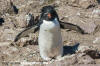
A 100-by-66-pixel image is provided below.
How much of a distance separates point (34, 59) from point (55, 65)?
0.49 meters

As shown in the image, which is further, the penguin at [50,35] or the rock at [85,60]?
the rock at [85,60]

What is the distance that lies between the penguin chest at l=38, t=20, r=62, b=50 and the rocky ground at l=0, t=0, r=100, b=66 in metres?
0.28

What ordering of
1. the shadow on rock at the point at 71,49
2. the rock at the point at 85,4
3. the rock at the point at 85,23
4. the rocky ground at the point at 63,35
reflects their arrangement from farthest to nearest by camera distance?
the rock at the point at 85,4
the rock at the point at 85,23
the shadow on rock at the point at 71,49
the rocky ground at the point at 63,35

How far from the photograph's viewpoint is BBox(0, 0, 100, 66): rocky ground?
623cm

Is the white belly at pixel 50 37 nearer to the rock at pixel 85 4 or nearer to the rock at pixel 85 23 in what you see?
the rock at pixel 85 23

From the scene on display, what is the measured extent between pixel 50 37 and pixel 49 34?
0.25 feet

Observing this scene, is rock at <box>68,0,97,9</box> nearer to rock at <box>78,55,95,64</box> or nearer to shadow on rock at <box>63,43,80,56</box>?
shadow on rock at <box>63,43,80,56</box>

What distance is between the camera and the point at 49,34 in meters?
5.91

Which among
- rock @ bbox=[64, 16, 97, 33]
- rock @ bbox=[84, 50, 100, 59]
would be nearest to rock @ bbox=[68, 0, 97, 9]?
rock @ bbox=[64, 16, 97, 33]

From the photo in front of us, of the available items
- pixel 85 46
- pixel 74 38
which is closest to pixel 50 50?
pixel 85 46

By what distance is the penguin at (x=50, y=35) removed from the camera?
5848 millimetres

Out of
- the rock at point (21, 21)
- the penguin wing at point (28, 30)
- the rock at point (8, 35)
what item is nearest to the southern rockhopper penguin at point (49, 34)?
the penguin wing at point (28, 30)

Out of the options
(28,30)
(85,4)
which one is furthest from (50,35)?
(85,4)

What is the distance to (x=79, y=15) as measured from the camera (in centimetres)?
841
